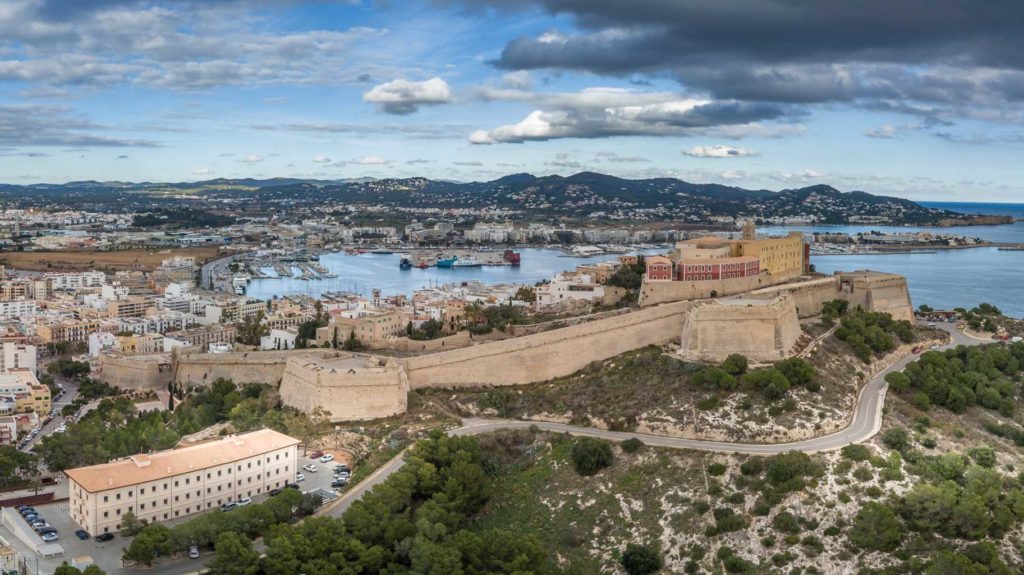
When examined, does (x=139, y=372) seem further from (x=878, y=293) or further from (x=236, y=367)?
(x=878, y=293)

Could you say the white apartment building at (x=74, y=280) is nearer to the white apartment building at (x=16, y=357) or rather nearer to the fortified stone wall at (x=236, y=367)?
the white apartment building at (x=16, y=357)

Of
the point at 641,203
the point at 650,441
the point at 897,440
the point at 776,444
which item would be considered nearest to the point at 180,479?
the point at 650,441

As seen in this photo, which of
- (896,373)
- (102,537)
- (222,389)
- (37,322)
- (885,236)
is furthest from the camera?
(885,236)

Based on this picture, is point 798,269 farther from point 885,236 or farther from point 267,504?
point 885,236

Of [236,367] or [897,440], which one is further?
[236,367]

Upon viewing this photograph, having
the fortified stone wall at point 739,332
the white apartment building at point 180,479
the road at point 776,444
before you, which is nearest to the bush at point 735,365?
the fortified stone wall at point 739,332

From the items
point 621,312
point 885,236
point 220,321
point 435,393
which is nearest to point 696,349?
point 621,312
